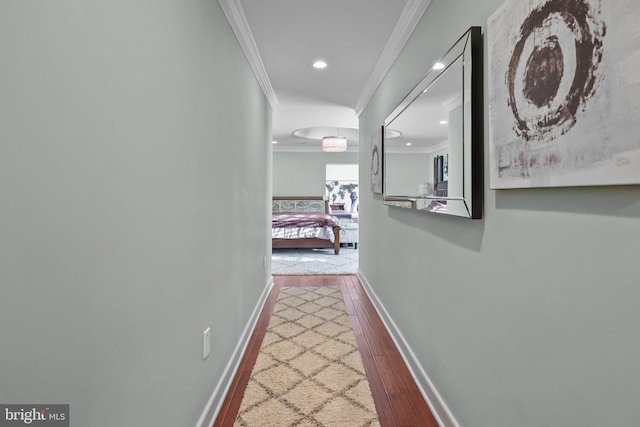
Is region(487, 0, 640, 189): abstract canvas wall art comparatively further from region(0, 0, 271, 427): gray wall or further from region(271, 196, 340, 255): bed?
region(271, 196, 340, 255): bed

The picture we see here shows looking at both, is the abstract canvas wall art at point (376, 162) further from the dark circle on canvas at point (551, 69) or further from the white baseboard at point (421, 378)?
the dark circle on canvas at point (551, 69)

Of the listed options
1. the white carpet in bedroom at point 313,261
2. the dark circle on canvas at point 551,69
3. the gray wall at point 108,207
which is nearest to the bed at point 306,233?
the white carpet in bedroom at point 313,261

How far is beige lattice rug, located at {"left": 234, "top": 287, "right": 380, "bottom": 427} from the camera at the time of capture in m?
1.60

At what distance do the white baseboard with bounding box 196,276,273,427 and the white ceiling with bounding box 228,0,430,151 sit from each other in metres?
2.06

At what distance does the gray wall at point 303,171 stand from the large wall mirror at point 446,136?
6345 millimetres

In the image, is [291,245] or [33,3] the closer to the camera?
[33,3]

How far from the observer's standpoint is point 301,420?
1.57 m

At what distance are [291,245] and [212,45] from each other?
15.8 ft

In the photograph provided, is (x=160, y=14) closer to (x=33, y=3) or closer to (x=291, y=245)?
(x=33, y=3)

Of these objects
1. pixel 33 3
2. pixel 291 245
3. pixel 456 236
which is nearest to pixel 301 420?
pixel 456 236

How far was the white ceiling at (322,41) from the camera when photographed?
2.04 m

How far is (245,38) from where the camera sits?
7.48ft

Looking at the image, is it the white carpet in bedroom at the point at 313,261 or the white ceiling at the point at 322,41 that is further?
the white carpet in bedroom at the point at 313,261

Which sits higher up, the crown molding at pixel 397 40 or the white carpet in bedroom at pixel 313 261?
the crown molding at pixel 397 40
